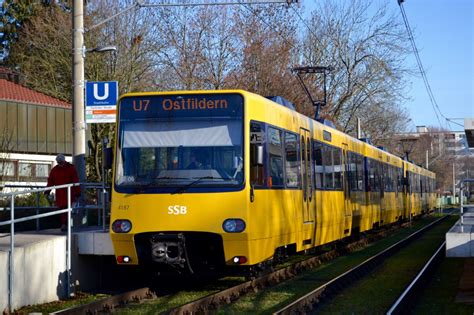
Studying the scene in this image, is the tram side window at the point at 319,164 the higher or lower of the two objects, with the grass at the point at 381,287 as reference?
higher

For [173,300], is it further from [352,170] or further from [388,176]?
[388,176]

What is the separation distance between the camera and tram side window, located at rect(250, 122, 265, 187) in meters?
12.6

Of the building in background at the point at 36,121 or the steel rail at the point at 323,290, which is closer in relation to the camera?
the steel rail at the point at 323,290

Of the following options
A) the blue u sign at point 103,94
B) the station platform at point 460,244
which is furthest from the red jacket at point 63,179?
→ the station platform at point 460,244

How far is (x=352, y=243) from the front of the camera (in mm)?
24844

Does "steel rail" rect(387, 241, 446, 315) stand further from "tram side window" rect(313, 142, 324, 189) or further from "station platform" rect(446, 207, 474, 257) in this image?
"tram side window" rect(313, 142, 324, 189)

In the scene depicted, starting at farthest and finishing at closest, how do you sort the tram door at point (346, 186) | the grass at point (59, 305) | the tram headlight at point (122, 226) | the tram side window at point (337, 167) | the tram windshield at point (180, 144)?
the tram door at point (346, 186), the tram side window at point (337, 167), the tram headlight at point (122, 226), the tram windshield at point (180, 144), the grass at point (59, 305)

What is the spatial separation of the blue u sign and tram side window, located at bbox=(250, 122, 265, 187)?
3.30 meters

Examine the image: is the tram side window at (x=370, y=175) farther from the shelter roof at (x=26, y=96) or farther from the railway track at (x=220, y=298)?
the shelter roof at (x=26, y=96)

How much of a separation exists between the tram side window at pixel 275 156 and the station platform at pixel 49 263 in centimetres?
296

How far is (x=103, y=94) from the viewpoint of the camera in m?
15.1

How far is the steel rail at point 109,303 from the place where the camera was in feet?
36.0

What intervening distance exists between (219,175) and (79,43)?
4797mm

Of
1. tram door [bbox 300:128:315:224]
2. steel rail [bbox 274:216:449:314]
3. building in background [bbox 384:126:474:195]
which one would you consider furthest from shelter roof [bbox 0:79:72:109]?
building in background [bbox 384:126:474:195]
